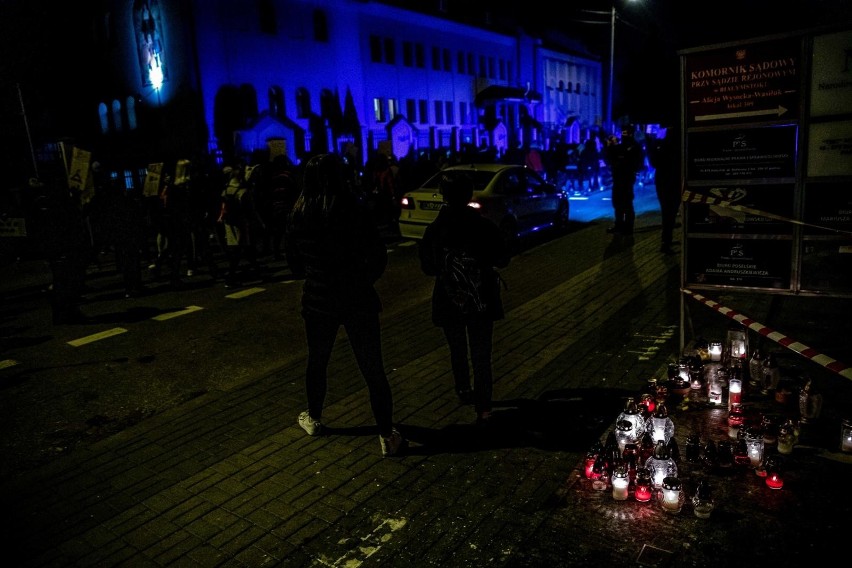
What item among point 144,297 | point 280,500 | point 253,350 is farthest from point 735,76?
point 144,297

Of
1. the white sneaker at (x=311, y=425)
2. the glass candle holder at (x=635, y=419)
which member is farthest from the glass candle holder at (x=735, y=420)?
the white sneaker at (x=311, y=425)

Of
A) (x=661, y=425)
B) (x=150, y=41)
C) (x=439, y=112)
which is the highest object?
(x=150, y=41)

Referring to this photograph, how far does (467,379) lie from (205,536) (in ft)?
7.47

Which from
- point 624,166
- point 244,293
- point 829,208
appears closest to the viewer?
point 829,208

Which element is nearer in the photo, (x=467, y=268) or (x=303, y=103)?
(x=467, y=268)

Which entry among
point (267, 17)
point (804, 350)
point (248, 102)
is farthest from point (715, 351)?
point (267, 17)

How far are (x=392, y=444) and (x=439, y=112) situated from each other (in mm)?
38820

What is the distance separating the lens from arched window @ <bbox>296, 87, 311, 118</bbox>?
3066cm

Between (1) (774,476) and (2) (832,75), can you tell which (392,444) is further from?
(2) (832,75)

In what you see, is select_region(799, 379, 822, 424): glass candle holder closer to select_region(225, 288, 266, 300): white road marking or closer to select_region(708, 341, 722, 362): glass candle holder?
select_region(708, 341, 722, 362): glass candle holder

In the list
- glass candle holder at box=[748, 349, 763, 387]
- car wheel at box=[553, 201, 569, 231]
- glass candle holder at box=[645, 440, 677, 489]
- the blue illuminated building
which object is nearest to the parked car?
car wheel at box=[553, 201, 569, 231]

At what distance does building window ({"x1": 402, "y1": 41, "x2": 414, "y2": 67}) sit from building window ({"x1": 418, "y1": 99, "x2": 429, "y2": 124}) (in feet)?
7.79

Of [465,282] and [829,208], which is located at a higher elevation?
[829,208]

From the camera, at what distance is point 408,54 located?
37906 millimetres
